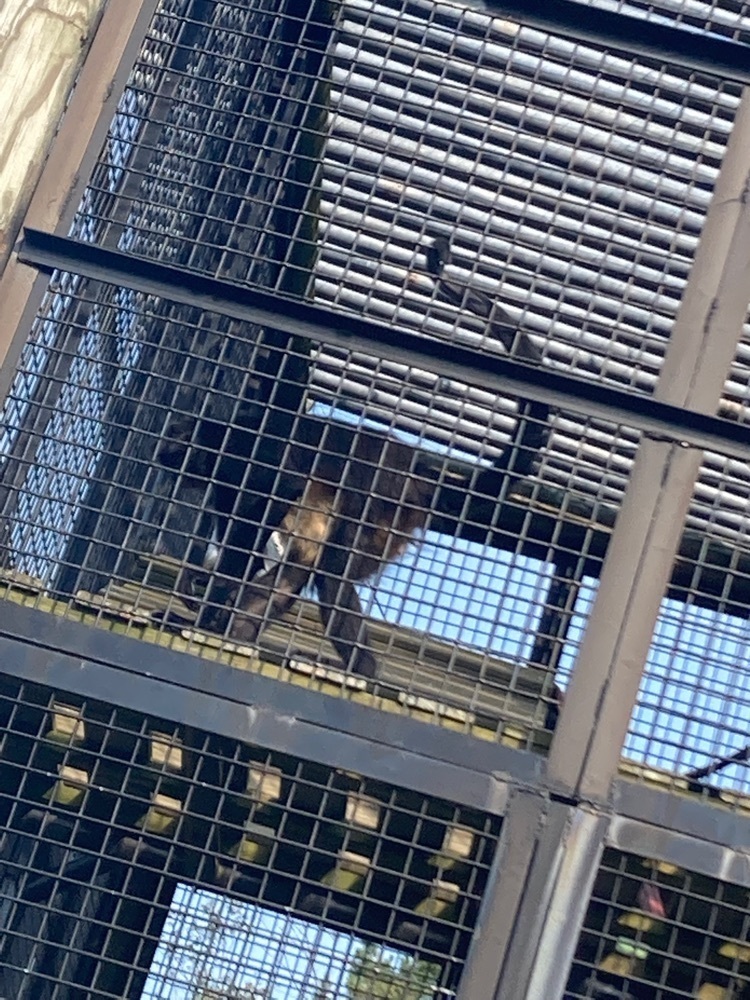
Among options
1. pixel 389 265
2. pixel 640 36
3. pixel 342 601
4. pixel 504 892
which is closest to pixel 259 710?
pixel 504 892

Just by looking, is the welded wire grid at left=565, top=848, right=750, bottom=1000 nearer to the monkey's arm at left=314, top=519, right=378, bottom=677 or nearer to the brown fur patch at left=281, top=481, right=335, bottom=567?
the monkey's arm at left=314, top=519, right=378, bottom=677

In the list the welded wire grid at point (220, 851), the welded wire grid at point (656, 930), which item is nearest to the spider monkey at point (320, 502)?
the welded wire grid at point (220, 851)

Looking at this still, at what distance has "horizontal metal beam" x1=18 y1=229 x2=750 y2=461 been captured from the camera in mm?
2383

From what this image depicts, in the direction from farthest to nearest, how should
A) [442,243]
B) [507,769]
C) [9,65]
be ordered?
[442,243] < [9,65] < [507,769]

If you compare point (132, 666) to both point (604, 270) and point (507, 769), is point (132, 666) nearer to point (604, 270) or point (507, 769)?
point (507, 769)

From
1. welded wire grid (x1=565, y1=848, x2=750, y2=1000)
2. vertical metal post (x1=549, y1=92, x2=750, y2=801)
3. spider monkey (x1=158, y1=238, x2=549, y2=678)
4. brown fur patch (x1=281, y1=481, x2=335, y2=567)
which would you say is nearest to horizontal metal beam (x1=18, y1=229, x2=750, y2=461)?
vertical metal post (x1=549, y1=92, x2=750, y2=801)

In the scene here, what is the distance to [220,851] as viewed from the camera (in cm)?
283

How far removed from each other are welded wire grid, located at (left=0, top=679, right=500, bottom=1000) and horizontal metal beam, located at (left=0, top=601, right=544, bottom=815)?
3.0 inches

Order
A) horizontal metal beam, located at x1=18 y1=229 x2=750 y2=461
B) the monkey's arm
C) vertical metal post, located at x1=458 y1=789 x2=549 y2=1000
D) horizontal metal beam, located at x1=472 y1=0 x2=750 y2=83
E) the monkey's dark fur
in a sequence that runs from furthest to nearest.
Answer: the monkey's dark fur
the monkey's arm
horizontal metal beam, located at x1=472 y1=0 x2=750 y2=83
horizontal metal beam, located at x1=18 y1=229 x2=750 y2=461
vertical metal post, located at x1=458 y1=789 x2=549 y2=1000

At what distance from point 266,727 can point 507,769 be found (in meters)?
0.48

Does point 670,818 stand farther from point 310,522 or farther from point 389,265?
point 310,522

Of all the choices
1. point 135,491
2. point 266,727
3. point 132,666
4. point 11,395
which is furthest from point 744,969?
point 11,395

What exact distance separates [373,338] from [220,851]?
52.1 inches

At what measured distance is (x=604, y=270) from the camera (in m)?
2.62
